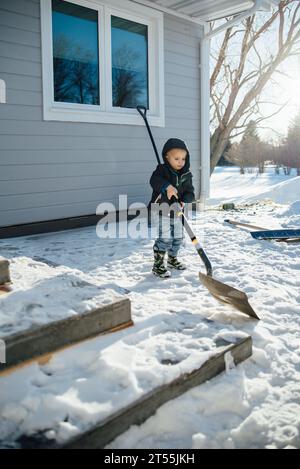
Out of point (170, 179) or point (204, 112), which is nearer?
point (170, 179)

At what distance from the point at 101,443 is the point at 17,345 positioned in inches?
23.3

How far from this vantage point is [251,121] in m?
14.8

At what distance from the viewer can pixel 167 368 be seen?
1920 millimetres

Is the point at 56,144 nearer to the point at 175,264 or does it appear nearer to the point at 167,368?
the point at 175,264

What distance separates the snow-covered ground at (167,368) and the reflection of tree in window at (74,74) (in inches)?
110

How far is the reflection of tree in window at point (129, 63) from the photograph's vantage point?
5852 mm

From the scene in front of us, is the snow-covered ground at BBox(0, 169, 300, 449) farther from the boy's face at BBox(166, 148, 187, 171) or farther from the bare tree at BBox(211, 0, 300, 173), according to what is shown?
the bare tree at BBox(211, 0, 300, 173)

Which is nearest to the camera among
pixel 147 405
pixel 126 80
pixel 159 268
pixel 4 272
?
pixel 147 405

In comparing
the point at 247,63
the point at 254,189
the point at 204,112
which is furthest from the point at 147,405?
the point at 254,189

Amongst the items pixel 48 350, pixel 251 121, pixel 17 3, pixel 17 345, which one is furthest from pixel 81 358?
pixel 251 121

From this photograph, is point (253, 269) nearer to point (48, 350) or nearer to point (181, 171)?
point (181, 171)

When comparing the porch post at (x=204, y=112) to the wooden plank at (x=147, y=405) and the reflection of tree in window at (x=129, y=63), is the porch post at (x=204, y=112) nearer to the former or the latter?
the reflection of tree in window at (x=129, y=63)

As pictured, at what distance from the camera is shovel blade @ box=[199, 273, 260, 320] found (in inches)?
101

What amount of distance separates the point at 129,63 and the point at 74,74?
1.06m
